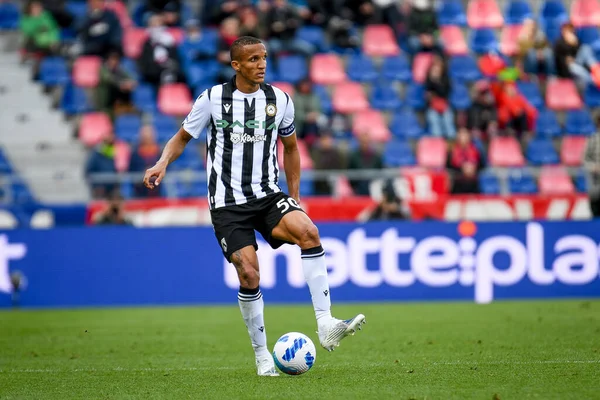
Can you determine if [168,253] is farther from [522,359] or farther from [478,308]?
[522,359]

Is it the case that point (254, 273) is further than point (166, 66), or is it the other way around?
A: point (166, 66)

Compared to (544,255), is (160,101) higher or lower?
higher

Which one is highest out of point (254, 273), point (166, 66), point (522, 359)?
point (166, 66)

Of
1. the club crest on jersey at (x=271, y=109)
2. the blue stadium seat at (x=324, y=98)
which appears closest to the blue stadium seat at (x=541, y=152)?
the blue stadium seat at (x=324, y=98)

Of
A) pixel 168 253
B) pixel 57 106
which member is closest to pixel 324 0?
pixel 57 106

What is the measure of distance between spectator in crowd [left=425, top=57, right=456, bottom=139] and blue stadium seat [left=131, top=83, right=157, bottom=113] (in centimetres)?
520

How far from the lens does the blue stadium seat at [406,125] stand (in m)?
19.6

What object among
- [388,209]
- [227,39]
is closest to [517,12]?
[227,39]

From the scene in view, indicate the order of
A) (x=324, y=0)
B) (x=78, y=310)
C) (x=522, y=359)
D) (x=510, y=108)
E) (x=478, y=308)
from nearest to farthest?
1. (x=522, y=359)
2. (x=478, y=308)
3. (x=78, y=310)
4. (x=510, y=108)
5. (x=324, y=0)

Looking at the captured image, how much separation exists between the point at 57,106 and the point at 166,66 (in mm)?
2229

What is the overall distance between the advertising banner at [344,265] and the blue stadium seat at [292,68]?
5.95m

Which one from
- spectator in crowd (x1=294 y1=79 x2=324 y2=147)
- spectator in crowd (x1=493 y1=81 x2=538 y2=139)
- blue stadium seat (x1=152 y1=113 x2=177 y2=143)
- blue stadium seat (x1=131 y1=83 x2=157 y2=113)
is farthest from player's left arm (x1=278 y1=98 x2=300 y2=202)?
spectator in crowd (x1=493 y1=81 x2=538 y2=139)

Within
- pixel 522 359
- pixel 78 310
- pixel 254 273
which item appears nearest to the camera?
pixel 254 273

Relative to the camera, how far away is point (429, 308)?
45.5 ft
